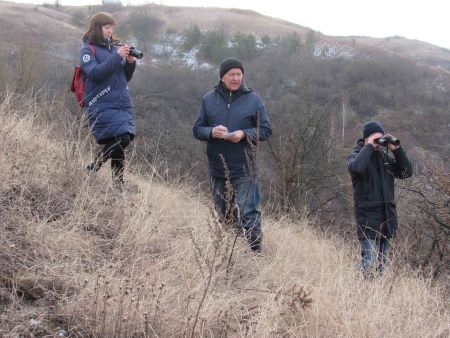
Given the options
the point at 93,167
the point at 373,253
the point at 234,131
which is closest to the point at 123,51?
the point at 93,167

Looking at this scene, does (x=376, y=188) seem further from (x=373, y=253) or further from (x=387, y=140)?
(x=373, y=253)

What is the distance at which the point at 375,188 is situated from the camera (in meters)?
4.15

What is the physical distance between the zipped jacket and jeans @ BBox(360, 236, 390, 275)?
44.6 inches

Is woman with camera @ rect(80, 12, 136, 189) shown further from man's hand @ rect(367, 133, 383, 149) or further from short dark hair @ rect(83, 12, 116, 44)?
man's hand @ rect(367, 133, 383, 149)

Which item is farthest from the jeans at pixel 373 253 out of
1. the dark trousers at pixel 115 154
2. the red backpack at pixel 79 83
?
the red backpack at pixel 79 83

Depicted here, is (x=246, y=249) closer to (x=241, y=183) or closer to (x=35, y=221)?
(x=241, y=183)

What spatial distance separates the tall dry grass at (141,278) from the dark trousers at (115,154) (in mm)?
138

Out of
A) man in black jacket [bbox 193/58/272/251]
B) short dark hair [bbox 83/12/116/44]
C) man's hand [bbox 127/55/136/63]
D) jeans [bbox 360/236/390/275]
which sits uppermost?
short dark hair [bbox 83/12/116/44]

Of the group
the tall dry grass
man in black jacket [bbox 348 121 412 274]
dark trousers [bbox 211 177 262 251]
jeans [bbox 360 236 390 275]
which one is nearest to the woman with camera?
the tall dry grass

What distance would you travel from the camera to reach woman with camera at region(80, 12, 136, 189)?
4.01 meters

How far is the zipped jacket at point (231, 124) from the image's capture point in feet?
13.1

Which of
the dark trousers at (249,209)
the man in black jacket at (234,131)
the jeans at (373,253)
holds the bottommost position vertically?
the jeans at (373,253)

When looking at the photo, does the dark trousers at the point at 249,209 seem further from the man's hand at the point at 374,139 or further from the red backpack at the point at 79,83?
the red backpack at the point at 79,83

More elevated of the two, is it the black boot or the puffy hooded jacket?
the puffy hooded jacket
